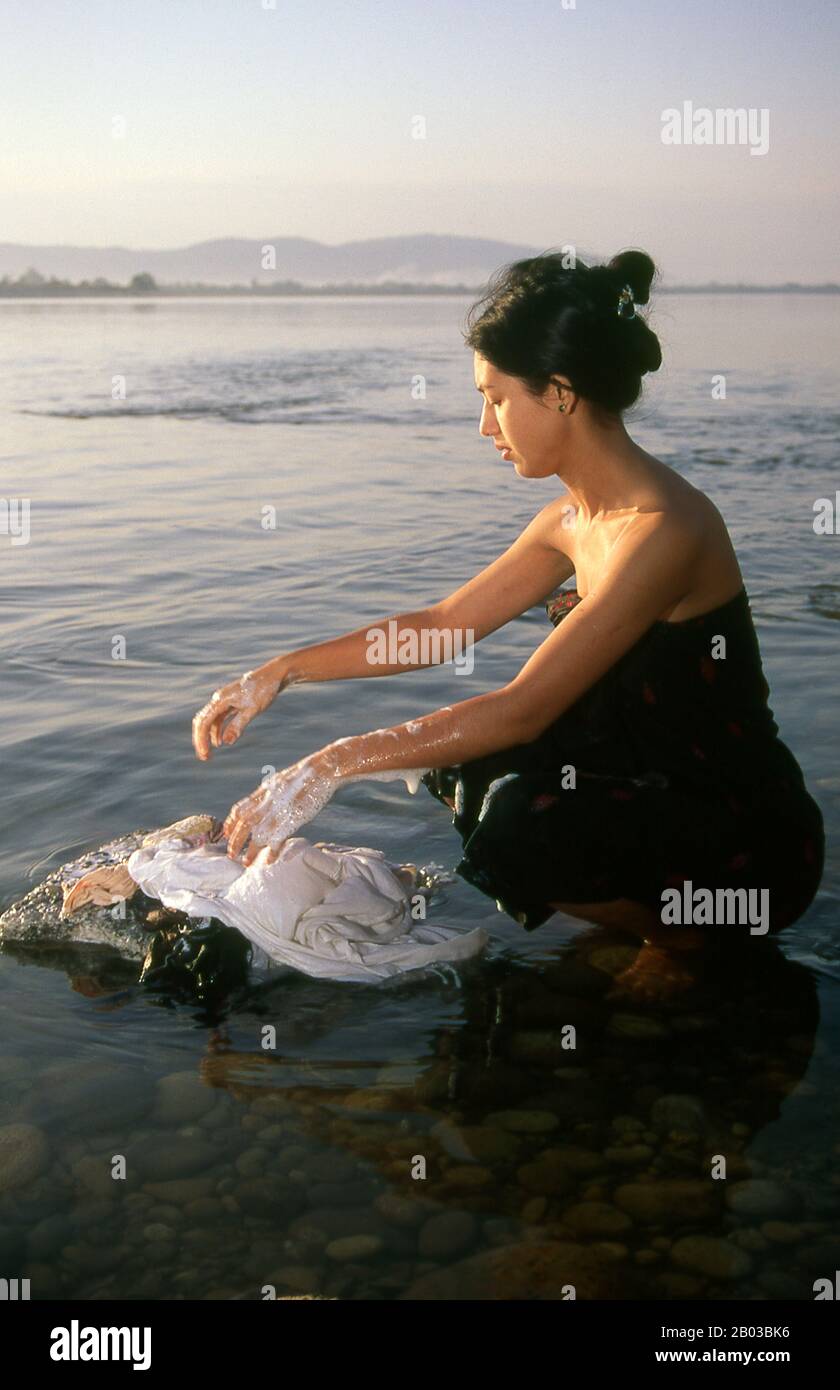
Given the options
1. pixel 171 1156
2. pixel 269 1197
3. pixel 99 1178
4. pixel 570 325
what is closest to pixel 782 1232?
pixel 269 1197

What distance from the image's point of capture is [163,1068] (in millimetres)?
3350

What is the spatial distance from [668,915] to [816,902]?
686 mm

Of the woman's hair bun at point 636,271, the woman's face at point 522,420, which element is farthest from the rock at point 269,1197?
the woman's hair bun at point 636,271

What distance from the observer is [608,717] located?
3.59 metres

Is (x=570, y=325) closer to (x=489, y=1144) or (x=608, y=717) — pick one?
(x=608, y=717)

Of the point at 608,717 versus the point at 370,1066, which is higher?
the point at 608,717

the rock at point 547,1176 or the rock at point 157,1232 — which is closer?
the rock at point 157,1232

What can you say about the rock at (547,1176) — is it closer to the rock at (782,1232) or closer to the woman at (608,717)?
the rock at (782,1232)

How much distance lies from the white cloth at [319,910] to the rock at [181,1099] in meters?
0.53

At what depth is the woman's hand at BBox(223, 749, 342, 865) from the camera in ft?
11.0

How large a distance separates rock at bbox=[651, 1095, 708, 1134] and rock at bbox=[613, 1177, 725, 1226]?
0.18 metres

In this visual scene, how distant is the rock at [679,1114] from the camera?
310cm

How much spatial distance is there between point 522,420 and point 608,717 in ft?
2.51
